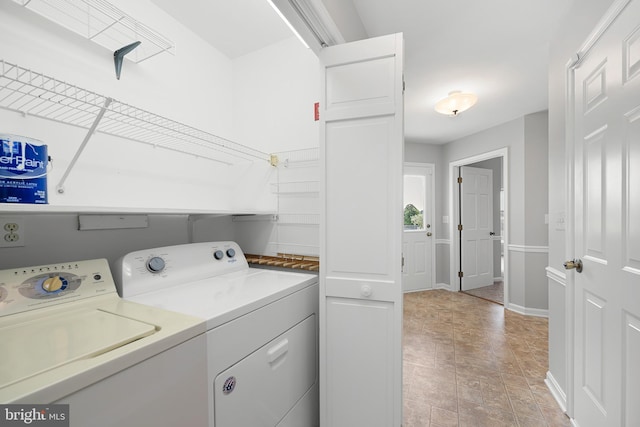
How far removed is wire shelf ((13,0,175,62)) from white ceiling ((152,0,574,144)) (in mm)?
281

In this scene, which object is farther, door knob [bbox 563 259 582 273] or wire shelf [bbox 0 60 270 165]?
door knob [bbox 563 259 582 273]

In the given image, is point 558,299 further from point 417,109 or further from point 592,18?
point 417,109

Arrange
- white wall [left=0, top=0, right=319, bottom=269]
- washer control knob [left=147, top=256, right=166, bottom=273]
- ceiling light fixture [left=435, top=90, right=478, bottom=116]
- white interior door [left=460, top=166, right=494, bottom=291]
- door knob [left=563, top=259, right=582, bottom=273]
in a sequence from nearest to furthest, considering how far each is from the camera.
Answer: white wall [left=0, top=0, right=319, bottom=269] < washer control knob [left=147, top=256, right=166, bottom=273] < door knob [left=563, top=259, right=582, bottom=273] < ceiling light fixture [left=435, top=90, right=478, bottom=116] < white interior door [left=460, top=166, right=494, bottom=291]

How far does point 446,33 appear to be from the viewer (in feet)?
6.16

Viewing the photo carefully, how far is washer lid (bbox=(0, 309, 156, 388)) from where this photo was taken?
0.57 m

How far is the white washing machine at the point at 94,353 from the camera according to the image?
547mm

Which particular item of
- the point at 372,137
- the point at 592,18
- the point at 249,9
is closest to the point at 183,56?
the point at 249,9

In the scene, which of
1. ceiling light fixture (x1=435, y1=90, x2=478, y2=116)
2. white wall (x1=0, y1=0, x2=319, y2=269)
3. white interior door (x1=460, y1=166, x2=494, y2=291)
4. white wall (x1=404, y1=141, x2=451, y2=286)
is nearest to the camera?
white wall (x1=0, y1=0, x2=319, y2=269)

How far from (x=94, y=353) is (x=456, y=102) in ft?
10.2

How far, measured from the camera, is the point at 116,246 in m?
1.30

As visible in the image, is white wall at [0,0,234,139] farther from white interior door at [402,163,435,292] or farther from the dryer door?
white interior door at [402,163,435,292]

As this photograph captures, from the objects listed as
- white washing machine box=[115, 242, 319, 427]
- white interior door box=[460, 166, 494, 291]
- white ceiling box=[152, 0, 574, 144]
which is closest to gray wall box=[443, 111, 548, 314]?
white ceiling box=[152, 0, 574, 144]

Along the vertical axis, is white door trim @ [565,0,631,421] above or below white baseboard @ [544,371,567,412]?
above

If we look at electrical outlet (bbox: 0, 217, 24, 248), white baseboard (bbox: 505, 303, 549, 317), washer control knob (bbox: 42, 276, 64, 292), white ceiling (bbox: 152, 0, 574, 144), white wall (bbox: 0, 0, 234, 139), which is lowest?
white baseboard (bbox: 505, 303, 549, 317)
